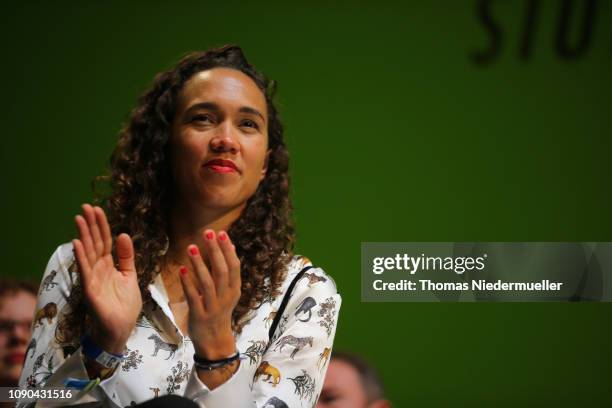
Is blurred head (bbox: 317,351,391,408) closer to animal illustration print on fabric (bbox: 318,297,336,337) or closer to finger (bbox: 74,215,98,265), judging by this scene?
animal illustration print on fabric (bbox: 318,297,336,337)

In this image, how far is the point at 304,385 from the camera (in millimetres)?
1629

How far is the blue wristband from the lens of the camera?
1.55 m

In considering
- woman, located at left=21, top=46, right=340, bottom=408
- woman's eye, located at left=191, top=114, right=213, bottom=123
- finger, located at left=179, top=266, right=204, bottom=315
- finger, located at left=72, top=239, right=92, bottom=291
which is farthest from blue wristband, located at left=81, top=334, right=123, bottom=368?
woman's eye, located at left=191, top=114, right=213, bottom=123

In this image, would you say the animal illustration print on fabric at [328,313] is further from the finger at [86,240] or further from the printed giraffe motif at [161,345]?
the finger at [86,240]

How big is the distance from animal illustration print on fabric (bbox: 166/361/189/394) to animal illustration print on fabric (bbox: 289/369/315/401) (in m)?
0.25

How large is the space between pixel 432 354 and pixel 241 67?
1.13 m

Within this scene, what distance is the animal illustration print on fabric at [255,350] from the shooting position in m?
1.68

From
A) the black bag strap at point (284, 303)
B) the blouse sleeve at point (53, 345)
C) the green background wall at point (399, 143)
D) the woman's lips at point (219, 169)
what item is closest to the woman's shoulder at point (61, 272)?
the blouse sleeve at point (53, 345)

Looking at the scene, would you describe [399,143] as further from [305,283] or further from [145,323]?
[145,323]

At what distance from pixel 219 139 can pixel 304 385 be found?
1.97ft

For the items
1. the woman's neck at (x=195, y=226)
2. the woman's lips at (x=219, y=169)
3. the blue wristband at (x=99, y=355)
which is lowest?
the blue wristband at (x=99, y=355)

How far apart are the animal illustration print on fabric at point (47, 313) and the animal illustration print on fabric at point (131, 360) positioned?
0.22 metres

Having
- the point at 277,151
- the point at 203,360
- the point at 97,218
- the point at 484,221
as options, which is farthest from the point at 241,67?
the point at 484,221

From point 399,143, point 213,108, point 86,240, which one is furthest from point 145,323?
point 399,143
